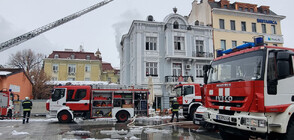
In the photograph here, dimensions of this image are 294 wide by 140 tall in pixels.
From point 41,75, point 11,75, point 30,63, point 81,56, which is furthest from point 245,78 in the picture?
point 30,63

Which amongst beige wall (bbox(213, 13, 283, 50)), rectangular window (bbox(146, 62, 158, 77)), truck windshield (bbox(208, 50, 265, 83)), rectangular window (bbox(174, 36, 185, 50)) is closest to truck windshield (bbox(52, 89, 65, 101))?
truck windshield (bbox(208, 50, 265, 83))

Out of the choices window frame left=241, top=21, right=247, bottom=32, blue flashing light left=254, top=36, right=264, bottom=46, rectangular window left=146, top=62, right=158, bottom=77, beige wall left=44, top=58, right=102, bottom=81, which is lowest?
blue flashing light left=254, top=36, right=264, bottom=46

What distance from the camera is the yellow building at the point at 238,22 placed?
91.2 ft

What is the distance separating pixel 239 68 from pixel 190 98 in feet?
30.3

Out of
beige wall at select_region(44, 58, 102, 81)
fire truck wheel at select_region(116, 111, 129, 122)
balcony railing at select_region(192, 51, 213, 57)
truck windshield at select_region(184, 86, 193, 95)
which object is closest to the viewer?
fire truck wheel at select_region(116, 111, 129, 122)

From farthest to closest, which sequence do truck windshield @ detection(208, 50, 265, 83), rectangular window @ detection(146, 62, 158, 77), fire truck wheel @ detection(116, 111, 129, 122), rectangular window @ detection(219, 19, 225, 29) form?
rectangular window @ detection(219, 19, 225, 29) < rectangular window @ detection(146, 62, 158, 77) < fire truck wheel @ detection(116, 111, 129, 122) < truck windshield @ detection(208, 50, 265, 83)

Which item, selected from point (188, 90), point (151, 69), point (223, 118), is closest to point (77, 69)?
point (151, 69)

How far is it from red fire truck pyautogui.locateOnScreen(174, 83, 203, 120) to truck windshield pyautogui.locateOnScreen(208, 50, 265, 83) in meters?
7.83

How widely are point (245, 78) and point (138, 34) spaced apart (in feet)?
63.5

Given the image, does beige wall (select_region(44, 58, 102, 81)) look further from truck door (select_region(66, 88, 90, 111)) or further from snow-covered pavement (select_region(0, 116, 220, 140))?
snow-covered pavement (select_region(0, 116, 220, 140))

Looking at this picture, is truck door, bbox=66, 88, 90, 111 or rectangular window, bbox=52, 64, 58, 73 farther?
rectangular window, bbox=52, 64, 58, 73

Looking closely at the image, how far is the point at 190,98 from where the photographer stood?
15.5 metres

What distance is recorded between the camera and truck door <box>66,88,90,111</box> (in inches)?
562

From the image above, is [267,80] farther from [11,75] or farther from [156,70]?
[11,75]
